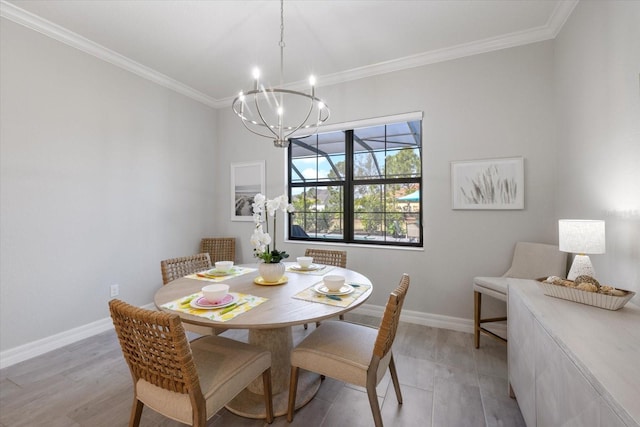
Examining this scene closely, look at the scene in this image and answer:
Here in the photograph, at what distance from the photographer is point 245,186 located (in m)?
3.92

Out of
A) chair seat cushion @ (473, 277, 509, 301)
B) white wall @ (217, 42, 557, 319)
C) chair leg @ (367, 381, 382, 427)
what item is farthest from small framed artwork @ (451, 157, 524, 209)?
chair leg @ (367, 381, 382, 427)

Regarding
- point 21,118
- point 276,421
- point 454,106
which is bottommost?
point 276,421

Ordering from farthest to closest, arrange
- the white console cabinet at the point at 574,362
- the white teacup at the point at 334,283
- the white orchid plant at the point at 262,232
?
the white orchid plant at the point at 262,232
the white teacup at the point at 334,283
the white console cabinet at the point at 574,362

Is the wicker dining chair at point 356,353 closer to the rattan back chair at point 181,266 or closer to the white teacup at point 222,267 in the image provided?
the white teacup at point 222,267

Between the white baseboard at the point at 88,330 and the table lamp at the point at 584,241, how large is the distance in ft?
4.60

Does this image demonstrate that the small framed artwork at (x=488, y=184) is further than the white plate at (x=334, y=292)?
Yes

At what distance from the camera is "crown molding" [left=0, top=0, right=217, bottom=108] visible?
87.0 inches

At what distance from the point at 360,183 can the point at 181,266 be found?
208 cm

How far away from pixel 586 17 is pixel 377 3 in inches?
56.1

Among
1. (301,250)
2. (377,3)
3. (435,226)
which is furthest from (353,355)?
(377,3)

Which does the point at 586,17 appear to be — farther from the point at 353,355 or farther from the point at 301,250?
the point at 301,250

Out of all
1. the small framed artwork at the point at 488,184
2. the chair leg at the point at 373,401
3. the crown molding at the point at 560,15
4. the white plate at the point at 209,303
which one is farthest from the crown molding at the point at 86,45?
the crown molding at the point at 560,15

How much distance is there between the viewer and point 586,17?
1934 mm

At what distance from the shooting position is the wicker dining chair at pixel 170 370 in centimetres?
107
